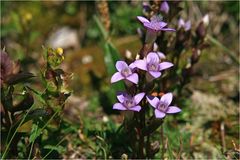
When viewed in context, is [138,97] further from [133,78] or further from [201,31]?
[201,31]

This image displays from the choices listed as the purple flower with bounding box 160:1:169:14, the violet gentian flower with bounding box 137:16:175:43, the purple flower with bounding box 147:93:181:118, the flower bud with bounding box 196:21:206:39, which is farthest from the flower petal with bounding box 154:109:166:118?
the flower bud with bounding box 196:21:206:39

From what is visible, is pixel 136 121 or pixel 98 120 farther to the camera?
pixel 98 120

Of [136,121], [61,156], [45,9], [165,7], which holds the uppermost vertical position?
[45,9]

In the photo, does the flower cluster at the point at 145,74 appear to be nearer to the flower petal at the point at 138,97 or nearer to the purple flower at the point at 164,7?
the flower petal at the point at 138,97

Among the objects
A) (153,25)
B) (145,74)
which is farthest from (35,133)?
(153,25)

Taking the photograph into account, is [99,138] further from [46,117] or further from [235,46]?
[235,46]

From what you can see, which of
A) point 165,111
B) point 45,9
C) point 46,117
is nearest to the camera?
point 165,111

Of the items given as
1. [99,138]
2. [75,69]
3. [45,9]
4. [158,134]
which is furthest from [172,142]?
[45,9]

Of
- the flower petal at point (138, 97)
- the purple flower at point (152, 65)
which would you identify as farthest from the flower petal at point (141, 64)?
the flower petal at point (138, 97)
